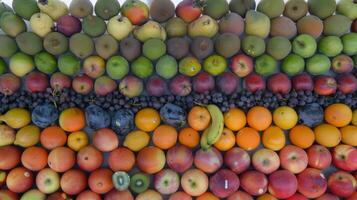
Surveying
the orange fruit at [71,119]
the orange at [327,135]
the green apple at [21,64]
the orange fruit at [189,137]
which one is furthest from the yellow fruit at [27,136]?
the orange at [327,135]

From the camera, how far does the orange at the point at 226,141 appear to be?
141 cm

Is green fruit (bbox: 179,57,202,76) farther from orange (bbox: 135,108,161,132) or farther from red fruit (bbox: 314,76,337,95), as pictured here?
red fruit (bbox: 314,76,337,95)

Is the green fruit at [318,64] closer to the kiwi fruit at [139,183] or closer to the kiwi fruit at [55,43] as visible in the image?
the kiwi fruit at [139,183]

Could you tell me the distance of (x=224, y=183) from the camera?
1363mm

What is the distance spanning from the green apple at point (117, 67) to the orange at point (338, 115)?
90 cm

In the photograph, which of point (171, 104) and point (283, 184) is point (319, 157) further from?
point (171, 104)

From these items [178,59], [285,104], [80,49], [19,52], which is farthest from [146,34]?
[285,104]

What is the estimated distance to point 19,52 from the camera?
4.69 feet

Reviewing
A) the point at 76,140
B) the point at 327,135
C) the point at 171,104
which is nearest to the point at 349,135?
the point at 327,135

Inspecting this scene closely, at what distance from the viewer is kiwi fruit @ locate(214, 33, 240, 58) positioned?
4.62 ft

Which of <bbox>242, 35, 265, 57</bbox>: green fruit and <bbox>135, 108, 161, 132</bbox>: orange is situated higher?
<bbox>242, 35, 265, 57</bbox>: green fruit

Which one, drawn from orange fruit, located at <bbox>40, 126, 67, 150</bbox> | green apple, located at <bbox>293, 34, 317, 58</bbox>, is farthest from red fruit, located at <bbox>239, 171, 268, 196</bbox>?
orange fruit, located at <bbox>40, 126, 67, 150</bbox>

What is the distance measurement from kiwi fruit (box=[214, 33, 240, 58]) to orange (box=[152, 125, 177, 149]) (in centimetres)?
39

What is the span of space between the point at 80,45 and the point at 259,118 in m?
0.81
